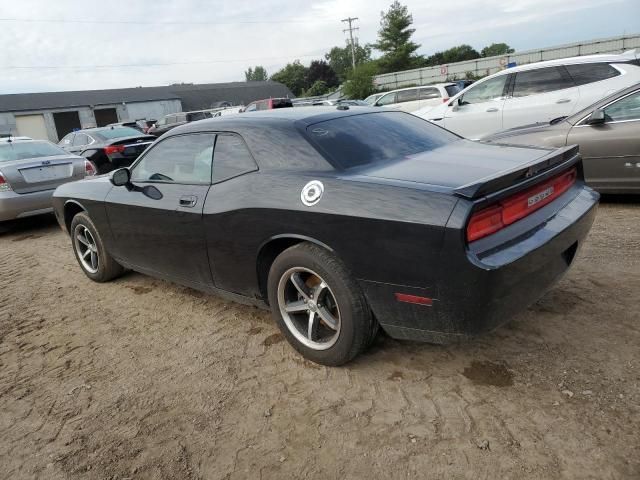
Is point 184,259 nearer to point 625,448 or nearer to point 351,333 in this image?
point 351,333

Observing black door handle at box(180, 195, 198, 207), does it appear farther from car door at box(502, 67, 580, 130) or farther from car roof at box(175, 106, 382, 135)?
car door at box(502, 67, 580, 130)

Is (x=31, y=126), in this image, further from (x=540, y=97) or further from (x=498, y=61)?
(x=540, y=97)

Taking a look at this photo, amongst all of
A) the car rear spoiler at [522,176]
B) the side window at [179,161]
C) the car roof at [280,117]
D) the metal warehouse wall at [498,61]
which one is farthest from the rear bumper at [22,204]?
the metal warehouse wall at [498,61]

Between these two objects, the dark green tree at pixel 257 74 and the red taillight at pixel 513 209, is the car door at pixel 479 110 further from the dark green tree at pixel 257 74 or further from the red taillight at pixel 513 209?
the dark green tree at pixel 257 74

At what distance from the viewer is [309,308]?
9.56 feet

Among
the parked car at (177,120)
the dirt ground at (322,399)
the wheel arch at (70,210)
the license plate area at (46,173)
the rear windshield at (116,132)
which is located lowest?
the dirt ground at (322,399)

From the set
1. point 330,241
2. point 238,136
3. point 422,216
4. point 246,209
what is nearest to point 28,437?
point 246,209

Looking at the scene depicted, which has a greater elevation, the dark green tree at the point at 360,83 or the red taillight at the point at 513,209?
the dark green tree at the point at 360,83

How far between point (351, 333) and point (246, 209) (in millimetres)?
993

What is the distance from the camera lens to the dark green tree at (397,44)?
5638 centimetres

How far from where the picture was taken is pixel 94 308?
4.27m

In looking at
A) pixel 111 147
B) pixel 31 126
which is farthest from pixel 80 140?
pixel 31 126

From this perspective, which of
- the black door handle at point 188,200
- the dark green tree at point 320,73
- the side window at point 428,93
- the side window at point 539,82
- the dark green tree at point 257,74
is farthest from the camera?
the dark green tree at point 257,74

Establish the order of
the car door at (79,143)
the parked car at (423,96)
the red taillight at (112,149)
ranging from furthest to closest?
the parked car at (423,96), the car door at (79,143), the red taillight at (112,149)
